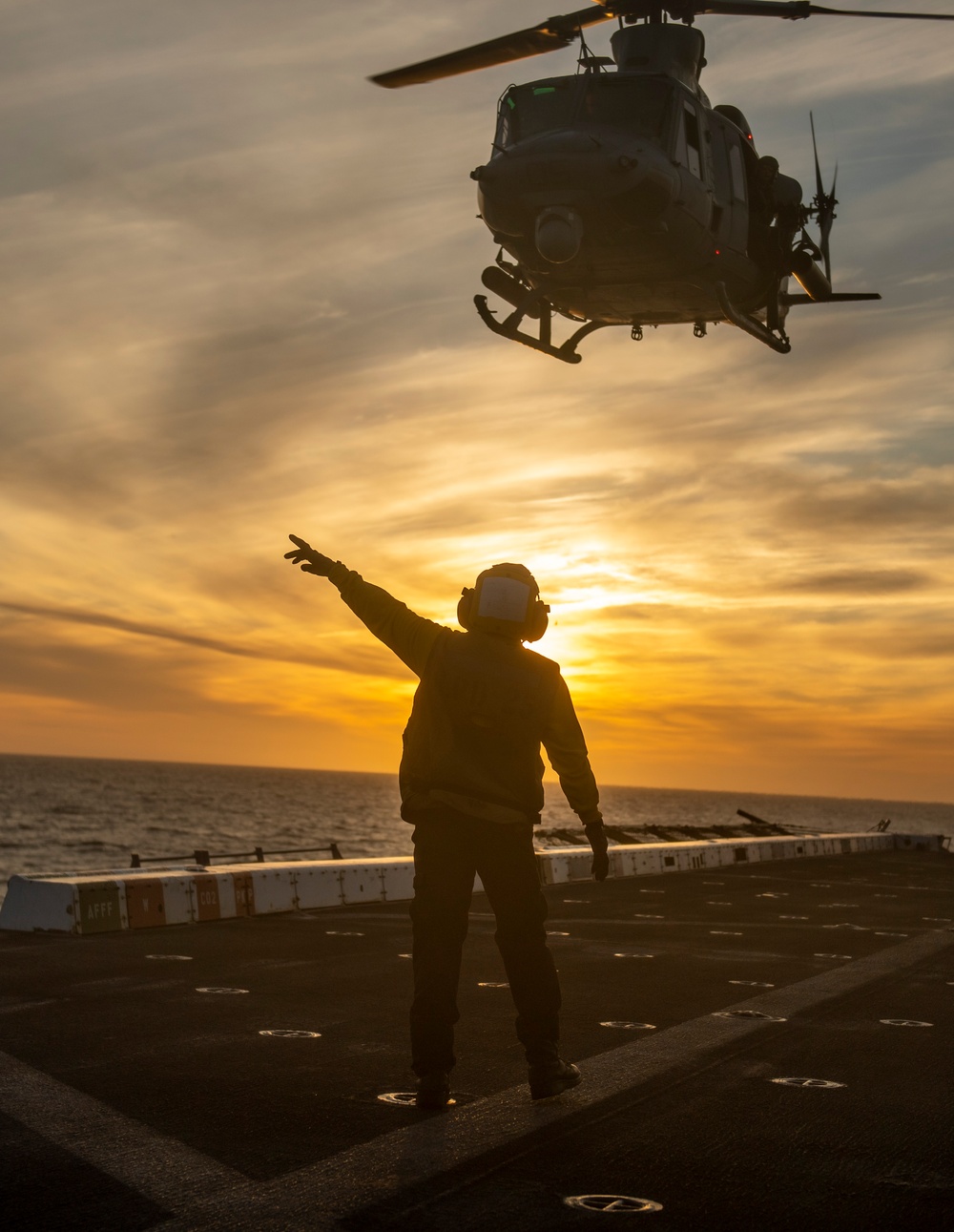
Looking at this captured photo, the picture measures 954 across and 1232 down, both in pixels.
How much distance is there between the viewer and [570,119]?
659 inches

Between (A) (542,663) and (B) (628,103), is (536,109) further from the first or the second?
(A) (542,663)

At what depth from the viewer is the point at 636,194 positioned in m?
16.1

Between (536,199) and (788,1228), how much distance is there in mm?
14167

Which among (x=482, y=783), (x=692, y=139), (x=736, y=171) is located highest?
(x=736, y=171)

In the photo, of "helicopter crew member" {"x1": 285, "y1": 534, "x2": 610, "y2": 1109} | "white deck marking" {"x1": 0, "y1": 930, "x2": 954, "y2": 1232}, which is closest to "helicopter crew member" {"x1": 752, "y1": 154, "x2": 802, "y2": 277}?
"helicopter crew member" {"x1": 285, "y1": 534, "x2": 610, "y2": 1109}

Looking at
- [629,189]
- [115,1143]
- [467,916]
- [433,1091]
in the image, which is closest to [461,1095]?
[433,1091]

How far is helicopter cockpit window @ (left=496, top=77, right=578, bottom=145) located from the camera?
55.0ft

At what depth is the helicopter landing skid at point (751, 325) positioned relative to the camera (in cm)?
1811

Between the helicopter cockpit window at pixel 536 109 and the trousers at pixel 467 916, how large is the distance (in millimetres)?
12898

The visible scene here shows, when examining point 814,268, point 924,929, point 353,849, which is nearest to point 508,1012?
point 924,929

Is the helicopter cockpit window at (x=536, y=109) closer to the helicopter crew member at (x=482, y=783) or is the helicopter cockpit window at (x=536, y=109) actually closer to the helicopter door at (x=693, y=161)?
the helicopter door at (x=693, y=161)

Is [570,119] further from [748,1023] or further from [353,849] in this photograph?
[353,849]

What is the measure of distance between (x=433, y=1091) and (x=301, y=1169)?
1.11 m

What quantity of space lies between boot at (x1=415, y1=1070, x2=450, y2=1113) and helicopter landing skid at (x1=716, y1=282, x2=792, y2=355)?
14.4 meters
